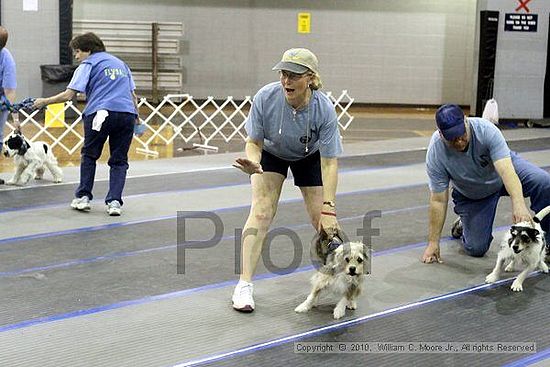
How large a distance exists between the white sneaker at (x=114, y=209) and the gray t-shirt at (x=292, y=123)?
2.57 metres

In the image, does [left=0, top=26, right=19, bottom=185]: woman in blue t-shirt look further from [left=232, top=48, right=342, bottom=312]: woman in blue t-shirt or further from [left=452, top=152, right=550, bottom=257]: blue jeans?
[left=452, top=152, right=550, bottom=257]: blue jeans

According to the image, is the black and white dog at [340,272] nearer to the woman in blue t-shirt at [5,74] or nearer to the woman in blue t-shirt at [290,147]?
the woman in blue t-shirt at [290,147]

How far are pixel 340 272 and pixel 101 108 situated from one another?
3.09 meters

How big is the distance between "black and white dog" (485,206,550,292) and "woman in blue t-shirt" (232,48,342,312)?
1.16 meters

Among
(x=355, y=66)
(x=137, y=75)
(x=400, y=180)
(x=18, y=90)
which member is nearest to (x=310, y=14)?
(x=355, y=66)

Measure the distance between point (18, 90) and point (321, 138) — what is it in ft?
34.7

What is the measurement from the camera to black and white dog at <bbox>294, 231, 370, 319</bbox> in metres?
4.03

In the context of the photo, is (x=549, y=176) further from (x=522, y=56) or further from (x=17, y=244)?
(x=522, y=56)

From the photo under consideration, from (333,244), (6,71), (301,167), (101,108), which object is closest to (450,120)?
(301,167)

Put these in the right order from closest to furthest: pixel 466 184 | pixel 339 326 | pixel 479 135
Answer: pixel 339 326 < pixel 479 135 < pixel 466 184

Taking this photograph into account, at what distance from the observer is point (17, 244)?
18.6ft

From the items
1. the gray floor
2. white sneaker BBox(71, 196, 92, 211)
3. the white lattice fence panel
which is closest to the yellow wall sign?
the white lattice fence panel

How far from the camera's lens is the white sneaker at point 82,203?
6.66 meters

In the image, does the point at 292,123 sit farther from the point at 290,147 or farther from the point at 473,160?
the point at 473,160
